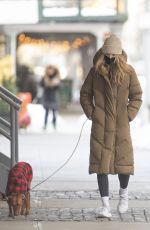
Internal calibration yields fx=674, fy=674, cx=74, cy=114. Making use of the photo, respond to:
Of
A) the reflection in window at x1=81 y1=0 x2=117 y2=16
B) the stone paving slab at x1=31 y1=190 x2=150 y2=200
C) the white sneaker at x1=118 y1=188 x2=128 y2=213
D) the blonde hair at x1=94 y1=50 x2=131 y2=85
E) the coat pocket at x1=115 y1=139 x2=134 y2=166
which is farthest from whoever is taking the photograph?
the reflection in window at x1=81 y1=0 x2=117 y2=16

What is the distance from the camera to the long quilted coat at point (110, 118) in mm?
6488

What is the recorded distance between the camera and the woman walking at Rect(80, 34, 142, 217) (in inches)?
254

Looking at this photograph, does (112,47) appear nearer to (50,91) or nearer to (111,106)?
(111,106)

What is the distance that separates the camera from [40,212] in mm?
6914

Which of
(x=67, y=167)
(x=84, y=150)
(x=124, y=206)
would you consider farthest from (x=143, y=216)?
(x=84, y=150)

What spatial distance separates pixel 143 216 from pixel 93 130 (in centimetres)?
102

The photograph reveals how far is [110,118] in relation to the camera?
6488mm

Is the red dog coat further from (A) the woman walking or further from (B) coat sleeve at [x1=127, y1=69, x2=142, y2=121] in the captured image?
(B) coat sleeve at [x1=127, y1=69, x2=142, y2=121]

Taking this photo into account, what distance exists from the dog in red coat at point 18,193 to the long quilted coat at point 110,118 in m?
0.68

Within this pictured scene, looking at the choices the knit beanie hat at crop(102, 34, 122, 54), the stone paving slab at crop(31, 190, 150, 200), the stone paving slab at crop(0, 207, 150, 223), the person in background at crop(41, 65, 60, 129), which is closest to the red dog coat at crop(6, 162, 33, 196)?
the stone paving slab at crop(0, 207, 150, 223)

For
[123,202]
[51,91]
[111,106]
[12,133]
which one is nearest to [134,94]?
[111,106]

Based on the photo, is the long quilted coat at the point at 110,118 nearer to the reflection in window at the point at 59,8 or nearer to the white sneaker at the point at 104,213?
the white sneaker at the point at 104,213

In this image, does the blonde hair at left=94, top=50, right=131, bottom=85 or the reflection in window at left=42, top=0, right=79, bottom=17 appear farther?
the reflection in window at left=42, top=0, right=79, bottom=17

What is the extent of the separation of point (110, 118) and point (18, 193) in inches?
45.6
